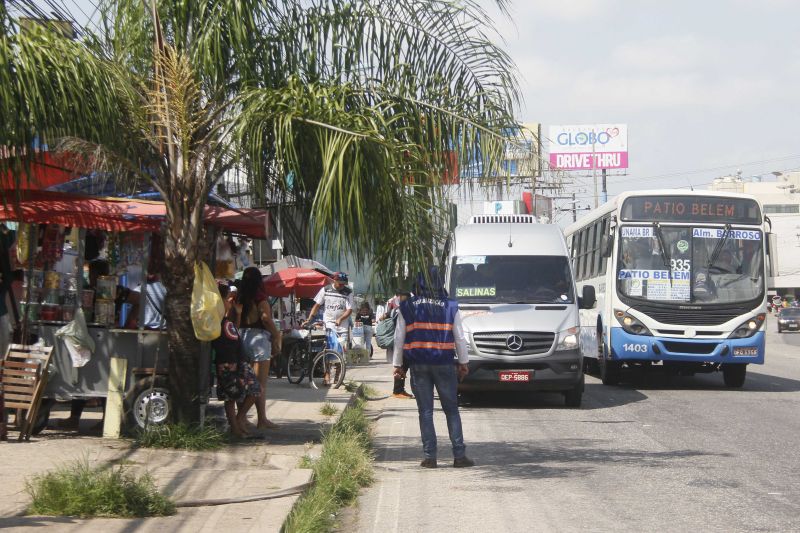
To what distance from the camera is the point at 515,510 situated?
8.13 metres

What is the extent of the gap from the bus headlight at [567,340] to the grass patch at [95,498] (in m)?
9.12

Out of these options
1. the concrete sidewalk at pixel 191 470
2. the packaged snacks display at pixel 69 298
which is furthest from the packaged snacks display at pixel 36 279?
the concrete sidewalk at pixel 191 470

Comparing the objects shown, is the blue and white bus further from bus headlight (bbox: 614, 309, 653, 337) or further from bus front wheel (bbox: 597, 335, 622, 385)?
bus front wheel (bbox: 597, 335, 622, 385)

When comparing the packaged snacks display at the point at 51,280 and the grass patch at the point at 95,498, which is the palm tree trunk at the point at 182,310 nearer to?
the packaged snacks display at the point at 51,280

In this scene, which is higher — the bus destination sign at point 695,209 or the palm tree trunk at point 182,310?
the bus destination sign at point 695,209

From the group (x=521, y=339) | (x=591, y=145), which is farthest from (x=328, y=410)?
(x=591, y=145)

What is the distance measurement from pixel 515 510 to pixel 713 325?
11.7m

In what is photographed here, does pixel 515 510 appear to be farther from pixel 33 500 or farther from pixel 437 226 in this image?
pixel 33 500

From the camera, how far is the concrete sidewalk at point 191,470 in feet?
22.4

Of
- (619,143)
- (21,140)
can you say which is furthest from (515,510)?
(619,143)

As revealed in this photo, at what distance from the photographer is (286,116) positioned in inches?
364

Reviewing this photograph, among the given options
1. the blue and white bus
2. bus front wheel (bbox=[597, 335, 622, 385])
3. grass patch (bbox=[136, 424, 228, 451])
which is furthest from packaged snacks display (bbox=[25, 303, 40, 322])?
bus front wheel (bbox=[597, 335, 622, 385])

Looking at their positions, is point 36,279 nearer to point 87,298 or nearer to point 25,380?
point 87,298

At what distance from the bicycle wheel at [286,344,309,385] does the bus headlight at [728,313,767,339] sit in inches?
299
